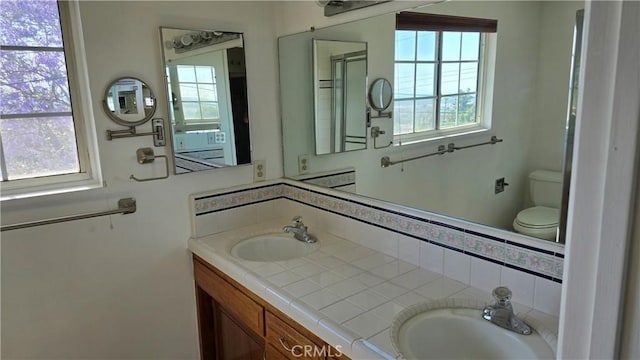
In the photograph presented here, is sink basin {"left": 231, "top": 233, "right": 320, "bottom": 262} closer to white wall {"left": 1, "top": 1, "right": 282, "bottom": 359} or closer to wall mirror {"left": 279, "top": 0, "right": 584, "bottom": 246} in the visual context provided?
white wall {"left": 1, "top": 1, "right": 282, "bottom": 359}

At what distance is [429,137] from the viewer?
1.69 meters

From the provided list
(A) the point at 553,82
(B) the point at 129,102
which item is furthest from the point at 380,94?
(B) the point at 129,102

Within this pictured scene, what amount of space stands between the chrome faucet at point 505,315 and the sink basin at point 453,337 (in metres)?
0.01

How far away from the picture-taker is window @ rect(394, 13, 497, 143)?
1520 mm

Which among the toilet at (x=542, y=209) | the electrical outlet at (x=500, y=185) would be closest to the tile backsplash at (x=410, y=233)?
the toilet at (x=542, y=209)

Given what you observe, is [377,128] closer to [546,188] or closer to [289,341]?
[546,188]

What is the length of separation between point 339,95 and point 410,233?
0.75 meters

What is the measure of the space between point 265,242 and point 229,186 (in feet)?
1.08

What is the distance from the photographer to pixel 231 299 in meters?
1.79

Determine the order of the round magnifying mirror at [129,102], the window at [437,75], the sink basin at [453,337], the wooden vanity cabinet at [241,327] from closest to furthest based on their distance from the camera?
the sink basin at [453,337]
the wooden vanity cabinet at [241,327]
the window at [437,75]
the round magnifying mirror at [129,102]

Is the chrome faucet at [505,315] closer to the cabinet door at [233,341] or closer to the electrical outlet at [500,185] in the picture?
the electrical outlet at [500,185]

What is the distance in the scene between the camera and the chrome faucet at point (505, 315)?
3.97 feet

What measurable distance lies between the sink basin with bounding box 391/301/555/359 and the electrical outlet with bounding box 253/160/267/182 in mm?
1149

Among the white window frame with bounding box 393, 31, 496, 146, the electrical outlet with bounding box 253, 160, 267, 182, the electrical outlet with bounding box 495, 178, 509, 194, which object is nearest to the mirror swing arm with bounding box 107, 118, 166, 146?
the electrical outlet with bounding box 253, 160, 267, 182
